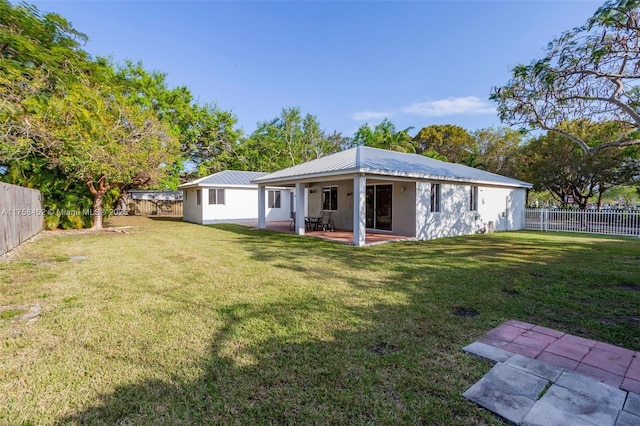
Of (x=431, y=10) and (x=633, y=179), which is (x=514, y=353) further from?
(x=633, y=179)

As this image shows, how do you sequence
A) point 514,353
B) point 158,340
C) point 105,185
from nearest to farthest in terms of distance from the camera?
point 514,353, point 158,340, point 105,185

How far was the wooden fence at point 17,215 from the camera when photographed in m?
8.04

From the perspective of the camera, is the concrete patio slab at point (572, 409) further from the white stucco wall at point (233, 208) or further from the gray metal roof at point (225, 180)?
the white stucco wall at point (233, 208)

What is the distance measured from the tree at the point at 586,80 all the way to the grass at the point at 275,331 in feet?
14.7

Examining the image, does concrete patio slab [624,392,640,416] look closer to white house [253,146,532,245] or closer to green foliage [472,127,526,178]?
white house [253,146,532,245]

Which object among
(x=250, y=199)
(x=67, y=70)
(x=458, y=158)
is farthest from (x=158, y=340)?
(x=458, y=158)

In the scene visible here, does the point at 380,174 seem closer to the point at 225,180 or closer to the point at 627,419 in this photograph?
the point at 627,419

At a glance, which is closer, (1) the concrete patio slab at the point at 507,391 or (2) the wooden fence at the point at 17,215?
(1) the concrete patio slab at the point at 507,391

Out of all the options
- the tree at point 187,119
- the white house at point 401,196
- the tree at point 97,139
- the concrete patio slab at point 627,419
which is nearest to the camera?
the concrete patio slab at point 627,419

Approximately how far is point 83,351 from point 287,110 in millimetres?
37362

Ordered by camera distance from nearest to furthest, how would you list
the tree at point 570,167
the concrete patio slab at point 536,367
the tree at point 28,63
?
the concrete patio slab at point 536,367 < the tree at point 28,63 < the tree at point 570,167

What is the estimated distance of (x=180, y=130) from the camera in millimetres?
27750

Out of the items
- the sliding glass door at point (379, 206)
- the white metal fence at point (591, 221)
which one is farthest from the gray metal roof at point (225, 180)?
the white metal fence at point (591, 221)

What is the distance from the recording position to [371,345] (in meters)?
3.37
